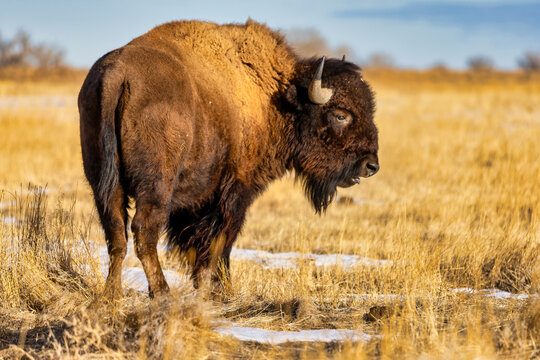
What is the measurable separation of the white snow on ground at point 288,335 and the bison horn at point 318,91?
230 cm

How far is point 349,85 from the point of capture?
232 inches

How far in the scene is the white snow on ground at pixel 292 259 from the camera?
6.42m

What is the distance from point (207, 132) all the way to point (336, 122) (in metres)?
1.53

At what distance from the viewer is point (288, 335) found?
4.18 metres

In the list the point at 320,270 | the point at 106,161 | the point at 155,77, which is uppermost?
the point at 155,77

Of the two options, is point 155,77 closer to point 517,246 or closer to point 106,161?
point 106,161

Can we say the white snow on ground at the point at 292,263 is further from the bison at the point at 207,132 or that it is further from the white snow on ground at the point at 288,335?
the white snow on ground at the point at 288,335

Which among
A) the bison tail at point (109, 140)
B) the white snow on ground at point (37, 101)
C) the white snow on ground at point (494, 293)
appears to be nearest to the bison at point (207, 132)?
the bison tail at point (109, 140)

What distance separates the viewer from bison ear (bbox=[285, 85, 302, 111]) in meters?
5.82

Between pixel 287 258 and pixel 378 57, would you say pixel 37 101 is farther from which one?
pixel 378 57

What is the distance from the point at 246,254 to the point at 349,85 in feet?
7.97

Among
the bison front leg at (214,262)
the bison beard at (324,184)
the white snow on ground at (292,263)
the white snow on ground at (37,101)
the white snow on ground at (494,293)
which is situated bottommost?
the white snow on ground at (494,293)

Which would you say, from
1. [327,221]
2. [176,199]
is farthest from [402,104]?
[176,199]

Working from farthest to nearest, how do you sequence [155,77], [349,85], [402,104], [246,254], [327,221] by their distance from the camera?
[402,104] < [327,221] < [246,254] < [349,85] < [155,77]
